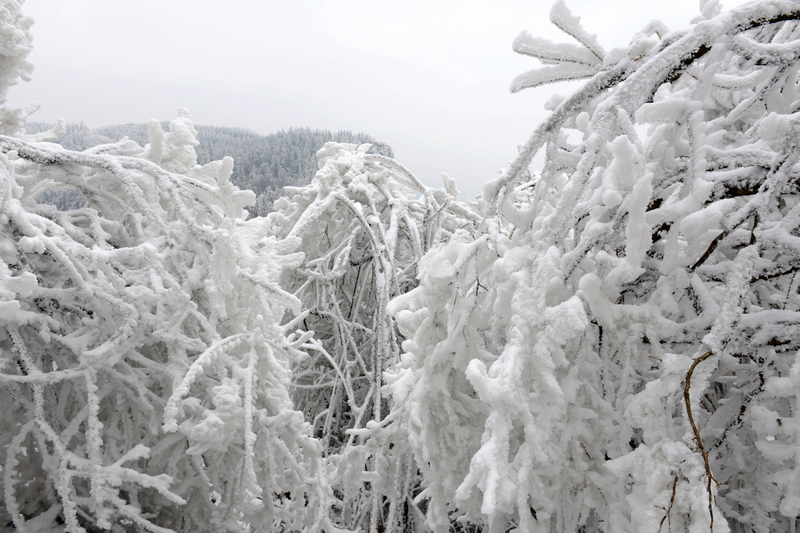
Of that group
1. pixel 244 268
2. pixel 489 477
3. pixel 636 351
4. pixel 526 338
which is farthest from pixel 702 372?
pixel 244 268

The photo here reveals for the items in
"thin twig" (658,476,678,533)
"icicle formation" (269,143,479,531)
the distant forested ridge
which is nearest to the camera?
"thin twig" (658,476,678,533)

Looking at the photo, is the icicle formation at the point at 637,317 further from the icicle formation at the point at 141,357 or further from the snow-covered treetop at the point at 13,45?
the snow-covered treetop at the point at 13,45

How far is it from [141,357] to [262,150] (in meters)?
35.2

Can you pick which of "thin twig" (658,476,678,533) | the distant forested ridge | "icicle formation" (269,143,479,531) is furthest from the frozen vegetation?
the distant forested ridge

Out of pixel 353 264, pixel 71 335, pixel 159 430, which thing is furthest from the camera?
pixel 353 264

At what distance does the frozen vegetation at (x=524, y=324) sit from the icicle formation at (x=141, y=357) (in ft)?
0.04

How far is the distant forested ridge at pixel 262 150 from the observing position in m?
28.1

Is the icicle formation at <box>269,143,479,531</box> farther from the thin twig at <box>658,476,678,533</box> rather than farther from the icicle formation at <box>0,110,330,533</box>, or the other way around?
the thin twig at <box>658,476,678,533</box>

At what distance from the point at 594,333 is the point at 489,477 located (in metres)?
0.46

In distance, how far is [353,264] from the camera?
11.9 feet

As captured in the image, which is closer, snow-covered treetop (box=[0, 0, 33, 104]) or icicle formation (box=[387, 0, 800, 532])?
icicle formation (box=[387, 0, 800, 532])

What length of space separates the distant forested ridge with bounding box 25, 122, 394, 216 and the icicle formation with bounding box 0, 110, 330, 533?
22.3 metres

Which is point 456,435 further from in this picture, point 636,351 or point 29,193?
point 29,193

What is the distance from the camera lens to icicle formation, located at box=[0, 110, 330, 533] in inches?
58.3
